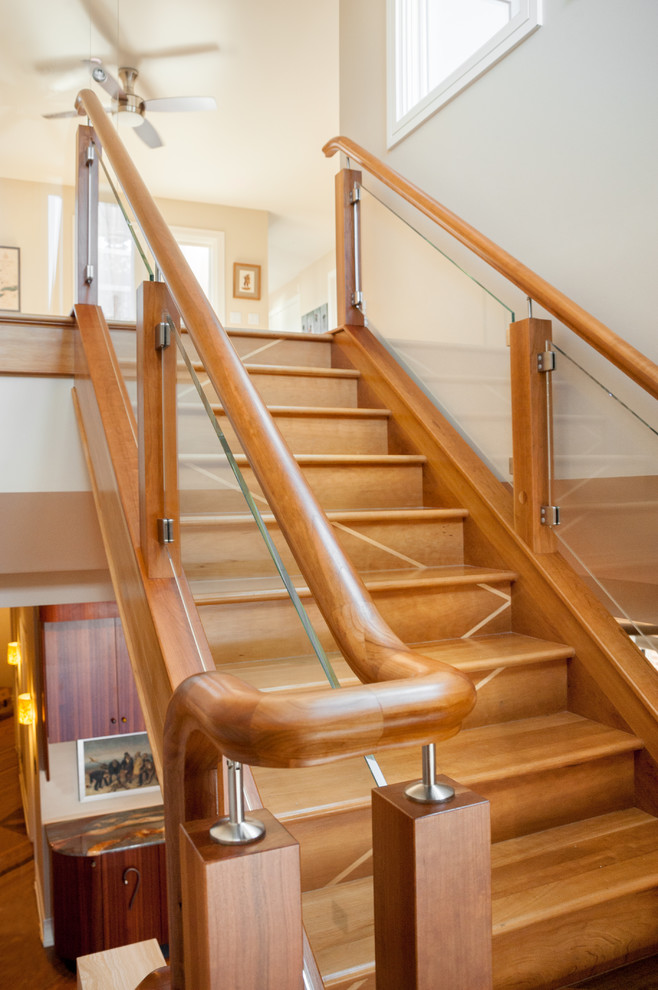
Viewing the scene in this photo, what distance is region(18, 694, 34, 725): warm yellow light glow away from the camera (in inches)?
270

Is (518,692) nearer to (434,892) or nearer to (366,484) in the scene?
(366,484)

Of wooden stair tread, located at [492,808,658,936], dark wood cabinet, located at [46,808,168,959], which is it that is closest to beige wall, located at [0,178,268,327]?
wooden stair tread, located at [492,808,658,936]

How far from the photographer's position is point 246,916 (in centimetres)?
62

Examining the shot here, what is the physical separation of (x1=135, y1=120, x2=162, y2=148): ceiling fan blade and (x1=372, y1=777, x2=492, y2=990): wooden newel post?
572 centimetres

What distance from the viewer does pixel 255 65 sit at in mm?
5566

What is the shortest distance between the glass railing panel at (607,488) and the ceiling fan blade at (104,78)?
13.3 feet

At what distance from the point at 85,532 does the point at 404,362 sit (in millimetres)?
1553

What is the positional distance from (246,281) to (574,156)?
575cm

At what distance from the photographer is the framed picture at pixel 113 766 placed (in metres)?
6.14

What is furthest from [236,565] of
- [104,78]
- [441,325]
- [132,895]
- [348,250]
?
[132,895]

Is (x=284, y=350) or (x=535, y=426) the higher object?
(x=284, y=350)

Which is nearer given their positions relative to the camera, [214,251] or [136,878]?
[136,878]

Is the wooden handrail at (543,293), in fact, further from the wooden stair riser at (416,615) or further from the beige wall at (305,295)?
the beige wall at (305,295)

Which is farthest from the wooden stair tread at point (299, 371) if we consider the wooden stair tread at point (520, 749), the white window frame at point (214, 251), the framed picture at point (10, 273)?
the white window frame at point (214, 251)
